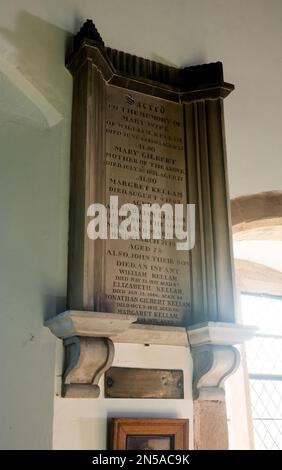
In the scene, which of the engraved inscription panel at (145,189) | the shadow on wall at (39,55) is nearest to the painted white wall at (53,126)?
the shadow on wall at (39,55)

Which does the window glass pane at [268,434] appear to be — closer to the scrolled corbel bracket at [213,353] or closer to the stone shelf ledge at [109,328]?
the scrolled corbel bracket at [213,353]

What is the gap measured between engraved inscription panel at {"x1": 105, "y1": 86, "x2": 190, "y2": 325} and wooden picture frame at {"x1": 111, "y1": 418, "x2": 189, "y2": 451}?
44 cm

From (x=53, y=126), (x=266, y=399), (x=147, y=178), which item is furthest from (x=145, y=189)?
(x=266, y=399)

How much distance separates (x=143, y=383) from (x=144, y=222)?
0.74 meters

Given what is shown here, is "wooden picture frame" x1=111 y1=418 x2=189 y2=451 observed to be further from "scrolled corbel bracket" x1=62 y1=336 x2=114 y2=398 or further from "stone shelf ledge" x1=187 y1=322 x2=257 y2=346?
"stone shelf ledge" x1=187 y1=322 x2=257 y2=346

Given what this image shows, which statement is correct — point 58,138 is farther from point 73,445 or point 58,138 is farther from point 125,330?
point 73,445

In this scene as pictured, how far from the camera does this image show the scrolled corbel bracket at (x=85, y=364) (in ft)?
7.12

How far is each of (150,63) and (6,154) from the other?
3.28 feet

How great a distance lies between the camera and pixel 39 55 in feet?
8.84

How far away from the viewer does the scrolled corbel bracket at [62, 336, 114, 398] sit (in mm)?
2170

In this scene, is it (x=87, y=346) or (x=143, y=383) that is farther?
(x=143, y=383)

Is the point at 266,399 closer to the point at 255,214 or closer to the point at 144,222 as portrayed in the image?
the point at 255,214

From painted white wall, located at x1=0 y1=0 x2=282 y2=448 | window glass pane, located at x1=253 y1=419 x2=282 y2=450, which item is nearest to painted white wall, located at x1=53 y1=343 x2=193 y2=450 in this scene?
painted white wall, located at x1=0 y1=0 x2=282 y2=448

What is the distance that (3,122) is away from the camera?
258cm
